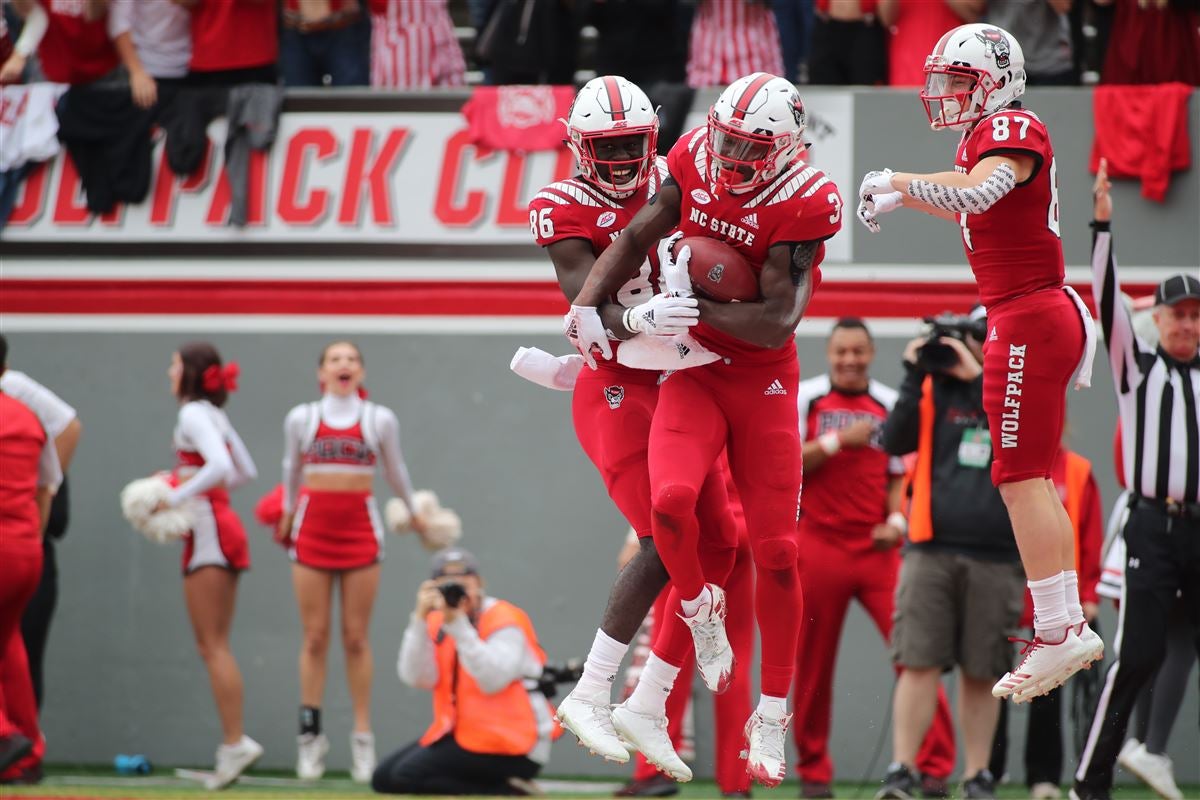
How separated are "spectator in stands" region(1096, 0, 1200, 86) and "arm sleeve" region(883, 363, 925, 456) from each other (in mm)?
3629

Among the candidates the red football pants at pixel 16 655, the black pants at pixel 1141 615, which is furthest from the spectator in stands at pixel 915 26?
the red football pants at pixel 16 655

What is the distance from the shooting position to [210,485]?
9875mm

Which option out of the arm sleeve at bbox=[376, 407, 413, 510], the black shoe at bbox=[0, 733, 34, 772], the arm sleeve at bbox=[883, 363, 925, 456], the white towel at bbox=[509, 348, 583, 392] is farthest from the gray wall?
the white towel at bbox=[509, 348, 583, 392]

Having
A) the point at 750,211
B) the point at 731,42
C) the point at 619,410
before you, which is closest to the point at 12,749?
the point at 619,410

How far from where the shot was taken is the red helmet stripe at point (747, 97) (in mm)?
6121

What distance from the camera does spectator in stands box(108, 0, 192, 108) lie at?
11.5 m

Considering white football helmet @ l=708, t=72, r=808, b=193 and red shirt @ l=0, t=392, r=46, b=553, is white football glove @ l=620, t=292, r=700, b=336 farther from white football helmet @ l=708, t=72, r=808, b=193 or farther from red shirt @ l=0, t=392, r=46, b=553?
red shirt @ l=0, t=392, r=46, b=553

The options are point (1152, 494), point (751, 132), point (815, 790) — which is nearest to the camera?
point (751, 132)

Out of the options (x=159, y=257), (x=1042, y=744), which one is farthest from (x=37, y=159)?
(x=1042, y=744)

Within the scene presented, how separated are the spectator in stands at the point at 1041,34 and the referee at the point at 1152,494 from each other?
3.13m

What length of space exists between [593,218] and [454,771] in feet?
12.1

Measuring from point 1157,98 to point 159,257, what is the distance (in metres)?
6.42

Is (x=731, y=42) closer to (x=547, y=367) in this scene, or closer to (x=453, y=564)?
(x=453, y=564)

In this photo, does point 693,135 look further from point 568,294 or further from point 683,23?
point 683,23
